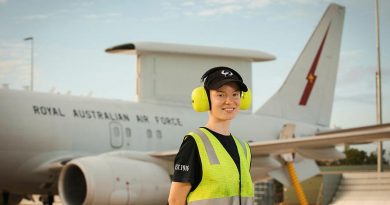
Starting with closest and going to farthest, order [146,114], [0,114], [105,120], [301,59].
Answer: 1. [0,114]
2. [105,120]
3. [146,114]
4. [301,59]

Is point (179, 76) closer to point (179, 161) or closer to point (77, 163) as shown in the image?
point (77, 163)

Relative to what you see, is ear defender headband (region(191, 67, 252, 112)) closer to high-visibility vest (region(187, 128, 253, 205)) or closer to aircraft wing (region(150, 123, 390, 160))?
high-visibility vest (region(187, 128, 253, 205))

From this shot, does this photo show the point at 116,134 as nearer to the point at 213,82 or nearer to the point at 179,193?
the point at 213,82

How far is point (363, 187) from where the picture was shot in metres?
20.3

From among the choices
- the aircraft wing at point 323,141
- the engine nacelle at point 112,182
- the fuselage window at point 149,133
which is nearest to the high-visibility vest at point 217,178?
the aircraft wing at point 323,141

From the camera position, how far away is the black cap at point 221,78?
3.24 meters

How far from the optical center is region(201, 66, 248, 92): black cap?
127 inches

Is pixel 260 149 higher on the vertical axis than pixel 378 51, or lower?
lower

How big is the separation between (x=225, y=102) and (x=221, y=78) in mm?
118

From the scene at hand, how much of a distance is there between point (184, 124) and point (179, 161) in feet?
44.7

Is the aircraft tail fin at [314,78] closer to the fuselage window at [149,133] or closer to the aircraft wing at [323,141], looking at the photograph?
the fuselage window at [149,133]

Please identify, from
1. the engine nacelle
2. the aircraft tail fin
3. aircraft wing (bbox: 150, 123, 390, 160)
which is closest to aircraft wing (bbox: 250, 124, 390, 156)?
aircraft wing (bbox: 150, 123, 390, 160)

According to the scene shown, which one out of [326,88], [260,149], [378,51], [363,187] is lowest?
[363,187]

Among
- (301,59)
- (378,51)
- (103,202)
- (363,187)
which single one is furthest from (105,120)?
(378,51)
